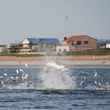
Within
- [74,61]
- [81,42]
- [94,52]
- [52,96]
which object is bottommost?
[74,61]

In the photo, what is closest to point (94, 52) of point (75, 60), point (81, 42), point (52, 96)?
point (75, 60)

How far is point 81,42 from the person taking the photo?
195875mm

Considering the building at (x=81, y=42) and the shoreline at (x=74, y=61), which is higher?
the building at (x=81, y=42)

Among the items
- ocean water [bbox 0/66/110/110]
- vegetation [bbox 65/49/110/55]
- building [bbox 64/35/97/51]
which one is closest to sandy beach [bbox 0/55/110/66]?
vegetation [bbox 65/49/110/55]

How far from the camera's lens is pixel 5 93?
222 feet

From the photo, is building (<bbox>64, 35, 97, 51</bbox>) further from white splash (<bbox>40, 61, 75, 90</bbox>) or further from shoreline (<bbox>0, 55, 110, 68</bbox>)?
white splash (<bbox>40, 61, 75, 90</bbox>)

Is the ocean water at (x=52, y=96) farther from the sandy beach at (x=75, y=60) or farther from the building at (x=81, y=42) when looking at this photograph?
the building at (x=81, y=42)

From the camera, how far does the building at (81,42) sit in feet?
627

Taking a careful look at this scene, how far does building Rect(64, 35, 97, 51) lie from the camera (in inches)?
7525

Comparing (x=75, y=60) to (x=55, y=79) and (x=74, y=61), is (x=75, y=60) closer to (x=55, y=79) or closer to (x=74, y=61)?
(x=74, y=61)

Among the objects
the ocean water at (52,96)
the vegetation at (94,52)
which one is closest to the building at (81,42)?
the vegetation at (94,52)

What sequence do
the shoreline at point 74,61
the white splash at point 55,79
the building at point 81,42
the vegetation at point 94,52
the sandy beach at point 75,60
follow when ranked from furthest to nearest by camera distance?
the building at point 81,42
the vegetation at point 94,52
the sandy beach at point 75,60
the shoreline at point 74,61
the white splash at point 55,79

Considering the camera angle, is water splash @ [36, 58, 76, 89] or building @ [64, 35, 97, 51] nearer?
water splash @ [36, 58, 76, 89]

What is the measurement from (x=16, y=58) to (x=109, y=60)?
18346mm
